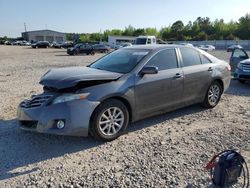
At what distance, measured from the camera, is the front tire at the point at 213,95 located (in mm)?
6866

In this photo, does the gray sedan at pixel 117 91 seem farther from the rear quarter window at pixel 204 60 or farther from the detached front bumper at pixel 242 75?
the detached front bumper at pixel 242 75

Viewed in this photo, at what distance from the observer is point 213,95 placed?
7023 millimetres

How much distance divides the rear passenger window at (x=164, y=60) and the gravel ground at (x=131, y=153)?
3.80 feet

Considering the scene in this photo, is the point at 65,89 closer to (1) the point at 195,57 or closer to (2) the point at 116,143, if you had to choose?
(2) the point at 116,143

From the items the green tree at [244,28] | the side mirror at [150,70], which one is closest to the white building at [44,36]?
the green tree at [244,28]

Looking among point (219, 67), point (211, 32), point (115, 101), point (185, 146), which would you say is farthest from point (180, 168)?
point (211, 32)

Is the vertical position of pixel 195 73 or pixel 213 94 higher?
pixel 195 73

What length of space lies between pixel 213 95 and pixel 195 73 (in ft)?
3.40

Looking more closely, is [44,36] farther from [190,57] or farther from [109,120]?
[109,120]

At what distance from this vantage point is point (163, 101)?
569 centimetres

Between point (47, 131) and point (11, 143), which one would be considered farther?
point (11, 143)

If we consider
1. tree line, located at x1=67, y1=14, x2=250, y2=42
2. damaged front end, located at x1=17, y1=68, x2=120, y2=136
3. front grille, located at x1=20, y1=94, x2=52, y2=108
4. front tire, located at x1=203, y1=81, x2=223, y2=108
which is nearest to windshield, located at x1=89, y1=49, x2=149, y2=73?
damaged front end, located at x1=17, y1=68, x2=120, y2=136

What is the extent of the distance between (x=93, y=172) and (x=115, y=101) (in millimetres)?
1405

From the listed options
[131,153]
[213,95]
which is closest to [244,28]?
[213,95]
